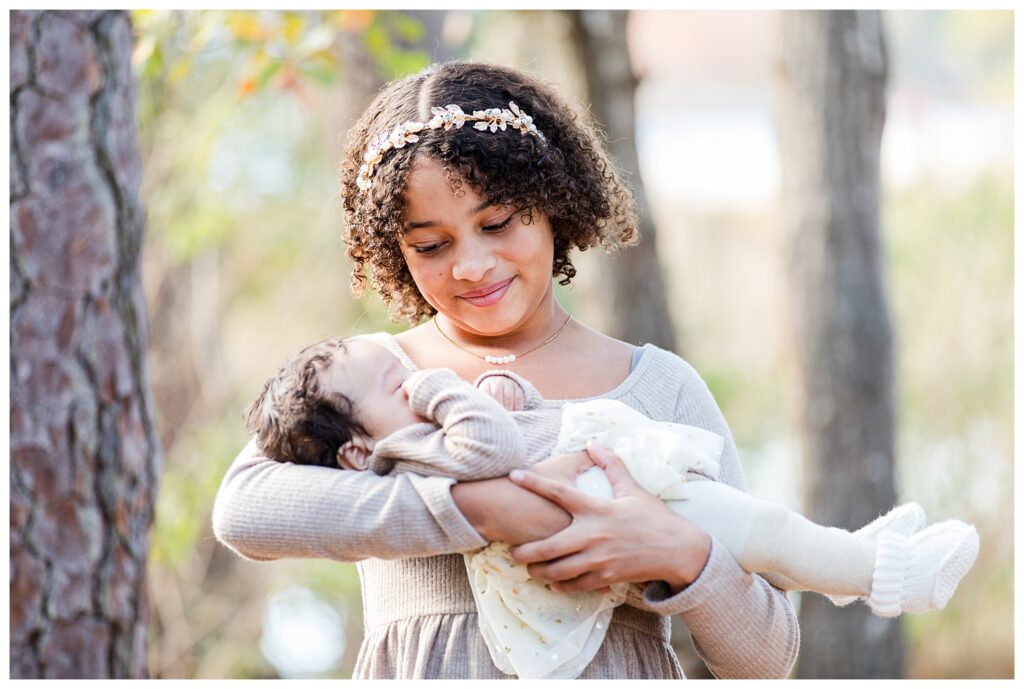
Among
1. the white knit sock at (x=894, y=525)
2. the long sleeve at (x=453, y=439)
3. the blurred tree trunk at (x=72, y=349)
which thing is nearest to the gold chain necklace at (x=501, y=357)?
the long sleeve at (x=453, y=439)

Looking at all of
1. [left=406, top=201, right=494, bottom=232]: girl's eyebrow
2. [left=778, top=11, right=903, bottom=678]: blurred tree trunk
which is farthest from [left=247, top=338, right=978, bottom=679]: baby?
→ [left=778, top=11, right=903, bottom=678]: blurred tree trunk

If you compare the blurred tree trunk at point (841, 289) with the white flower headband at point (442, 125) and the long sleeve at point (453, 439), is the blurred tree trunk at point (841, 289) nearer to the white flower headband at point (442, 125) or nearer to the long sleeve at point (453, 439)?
the white flower headband at point (442, 125)

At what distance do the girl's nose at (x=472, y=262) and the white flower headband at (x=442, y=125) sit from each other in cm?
21

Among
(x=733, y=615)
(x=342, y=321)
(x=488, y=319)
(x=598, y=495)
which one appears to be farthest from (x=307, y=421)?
(x=342, y=321)

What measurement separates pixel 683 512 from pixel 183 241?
4.36 meters

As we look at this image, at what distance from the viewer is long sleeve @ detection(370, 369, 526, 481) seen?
172 centimetres

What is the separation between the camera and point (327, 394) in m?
1.86

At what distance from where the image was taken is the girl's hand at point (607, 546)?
5.61 ft

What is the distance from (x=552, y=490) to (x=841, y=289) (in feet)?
11.8

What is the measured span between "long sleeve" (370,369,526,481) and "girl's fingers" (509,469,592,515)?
0.03 meters

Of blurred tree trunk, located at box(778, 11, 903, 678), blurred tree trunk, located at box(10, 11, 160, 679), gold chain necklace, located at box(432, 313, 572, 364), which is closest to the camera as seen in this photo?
gold chain necklace, located at box(432, 313, 572, 364)

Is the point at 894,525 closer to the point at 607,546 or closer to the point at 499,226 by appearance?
the point at 607,546

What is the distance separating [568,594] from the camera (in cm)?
180

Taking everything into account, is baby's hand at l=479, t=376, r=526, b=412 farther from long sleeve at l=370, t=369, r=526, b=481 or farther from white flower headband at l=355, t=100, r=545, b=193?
white flower headband at l=355, t=100, r=545, b=193
